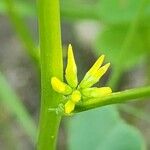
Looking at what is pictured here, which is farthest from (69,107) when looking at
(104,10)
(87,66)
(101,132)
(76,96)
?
(87,66)

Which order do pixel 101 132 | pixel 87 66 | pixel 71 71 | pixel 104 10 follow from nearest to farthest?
pixel 71 71
pixel 101 132
pixel 104 10
pixel 87 66

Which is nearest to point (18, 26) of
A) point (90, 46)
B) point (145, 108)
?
point (145, 108)

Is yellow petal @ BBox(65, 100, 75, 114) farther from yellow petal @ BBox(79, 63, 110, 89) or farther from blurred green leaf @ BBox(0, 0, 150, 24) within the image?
blurred green leaf @ BBox(0, 0, 150, 24)

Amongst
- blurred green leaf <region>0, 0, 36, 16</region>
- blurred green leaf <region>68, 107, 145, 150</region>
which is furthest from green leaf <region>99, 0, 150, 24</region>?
blurred green leaf <region>68, 107, 145, 150</region>

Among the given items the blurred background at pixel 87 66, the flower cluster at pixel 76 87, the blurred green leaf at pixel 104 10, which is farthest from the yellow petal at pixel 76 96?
the blurred green leaf at pixel 104 10

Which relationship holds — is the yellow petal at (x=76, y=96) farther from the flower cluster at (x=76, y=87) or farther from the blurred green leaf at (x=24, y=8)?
the blurred green leaf at (x=24, y=8)

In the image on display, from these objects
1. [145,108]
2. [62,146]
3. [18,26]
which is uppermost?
[18,26]

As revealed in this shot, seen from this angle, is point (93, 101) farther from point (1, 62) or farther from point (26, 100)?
point (1, 62)

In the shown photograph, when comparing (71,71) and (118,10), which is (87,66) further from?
(71,71)
